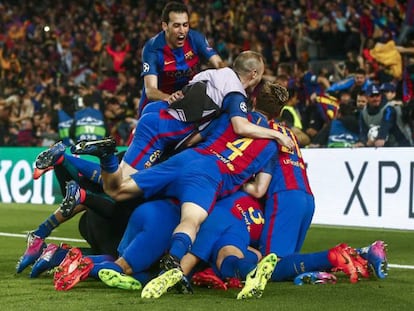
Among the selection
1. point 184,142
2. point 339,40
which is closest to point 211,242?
point 184,142

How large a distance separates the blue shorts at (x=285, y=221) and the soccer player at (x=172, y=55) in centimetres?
234

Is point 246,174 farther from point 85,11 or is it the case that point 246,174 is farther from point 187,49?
point 85,11

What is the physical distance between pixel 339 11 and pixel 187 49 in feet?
35.7

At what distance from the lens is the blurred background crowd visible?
16812 mm

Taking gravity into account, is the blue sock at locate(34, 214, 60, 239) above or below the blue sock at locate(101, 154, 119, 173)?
below

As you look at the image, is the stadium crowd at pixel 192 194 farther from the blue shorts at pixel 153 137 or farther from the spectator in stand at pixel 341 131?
the spectator in stand at pixel 341 131

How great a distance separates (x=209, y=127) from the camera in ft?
27.4

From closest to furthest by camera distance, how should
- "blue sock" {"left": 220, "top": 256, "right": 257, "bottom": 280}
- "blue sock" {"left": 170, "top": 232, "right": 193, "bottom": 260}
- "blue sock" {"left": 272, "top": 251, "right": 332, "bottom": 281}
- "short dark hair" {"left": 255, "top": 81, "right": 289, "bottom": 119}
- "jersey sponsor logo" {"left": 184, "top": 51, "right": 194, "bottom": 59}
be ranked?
"blue sock" {"left": 170, "top": 232, "right": 193, "bottom": 260} → "blue sock" {"left": 220, "top": 256, "right": 257, "bottom": 280} → "blue sock" {"left": 272, "top": 251, "right": 332, "bottom": 281} → "short dark hair" {"left": 255, "top": 81, "right": 289, "bottom": 119} → "jersey sponsor logo" {"left": 184, "top": 51, "right": 194, "bottom": 59}

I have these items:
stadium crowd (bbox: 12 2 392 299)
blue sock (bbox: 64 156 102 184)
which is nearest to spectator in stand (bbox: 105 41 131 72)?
stadium crowd (bbox: 12 2 392 299)

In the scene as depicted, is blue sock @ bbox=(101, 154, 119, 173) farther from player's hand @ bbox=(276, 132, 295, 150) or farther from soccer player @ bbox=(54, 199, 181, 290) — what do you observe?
player's hand @ bbox=(276, 132, 295, 150)

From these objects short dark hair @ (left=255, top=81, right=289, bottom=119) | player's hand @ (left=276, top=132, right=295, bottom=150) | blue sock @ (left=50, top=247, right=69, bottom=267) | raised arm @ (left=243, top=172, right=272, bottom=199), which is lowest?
blue sock @ (left=50, top=247, right=69, bottom=267)

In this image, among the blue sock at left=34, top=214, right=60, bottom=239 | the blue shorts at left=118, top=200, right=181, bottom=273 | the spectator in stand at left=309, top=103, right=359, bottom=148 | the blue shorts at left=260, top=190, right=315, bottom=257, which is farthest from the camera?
the spectator in stand at left=309, top=103, right=359, bottom=148

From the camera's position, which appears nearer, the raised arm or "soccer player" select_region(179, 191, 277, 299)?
"soccer player" select_region(179, 191, 277, 299)

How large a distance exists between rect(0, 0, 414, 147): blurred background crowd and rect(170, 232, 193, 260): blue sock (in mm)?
7031
